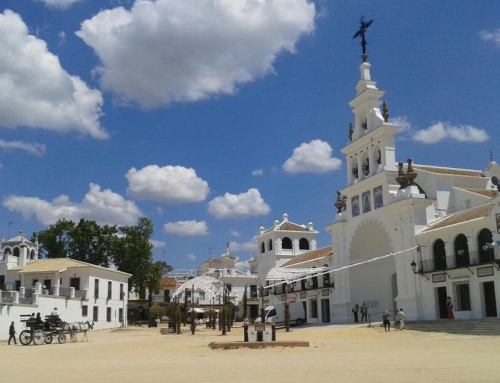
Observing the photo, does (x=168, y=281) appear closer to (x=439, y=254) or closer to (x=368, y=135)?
(x=368, y=135)

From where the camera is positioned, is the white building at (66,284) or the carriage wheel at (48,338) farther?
the white building at (66,284)

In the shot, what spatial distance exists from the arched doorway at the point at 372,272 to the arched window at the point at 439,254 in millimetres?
6304

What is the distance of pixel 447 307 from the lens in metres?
31.8

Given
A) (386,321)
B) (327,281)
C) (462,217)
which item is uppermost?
(462,217)

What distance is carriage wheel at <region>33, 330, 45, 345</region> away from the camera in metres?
27.2

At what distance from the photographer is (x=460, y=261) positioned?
104ft

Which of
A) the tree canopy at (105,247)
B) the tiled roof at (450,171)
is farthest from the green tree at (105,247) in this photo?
the tiled roof at (450,171)

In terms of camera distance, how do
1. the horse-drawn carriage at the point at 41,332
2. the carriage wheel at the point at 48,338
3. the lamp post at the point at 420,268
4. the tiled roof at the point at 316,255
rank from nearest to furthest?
the horse-drawn carriage at the point at 41,332
the carriage wheel at the point at 48,338
the lamp post at the point at 420,268
the tiled roof at the point at 316,255

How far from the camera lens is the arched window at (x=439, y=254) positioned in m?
32.8

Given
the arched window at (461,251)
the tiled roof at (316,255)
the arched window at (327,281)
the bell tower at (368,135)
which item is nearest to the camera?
the arched window at (461,251)

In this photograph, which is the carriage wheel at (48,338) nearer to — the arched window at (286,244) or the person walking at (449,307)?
the person walking at (449,307)

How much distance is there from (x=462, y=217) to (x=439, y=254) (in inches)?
99.9

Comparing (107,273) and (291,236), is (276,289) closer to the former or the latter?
(291,236)

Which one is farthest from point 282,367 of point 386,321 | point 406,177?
point 406,177
